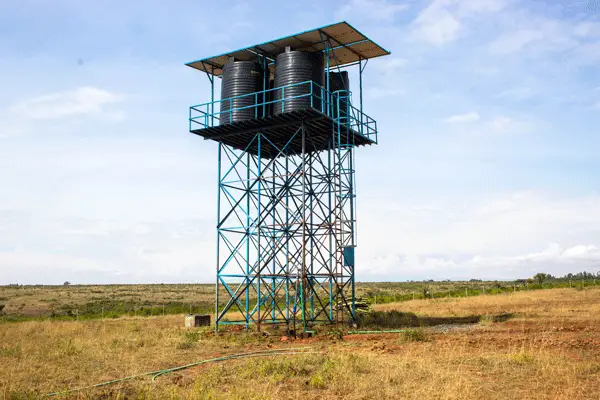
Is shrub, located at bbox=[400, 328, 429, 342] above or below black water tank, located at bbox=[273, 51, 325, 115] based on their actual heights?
below

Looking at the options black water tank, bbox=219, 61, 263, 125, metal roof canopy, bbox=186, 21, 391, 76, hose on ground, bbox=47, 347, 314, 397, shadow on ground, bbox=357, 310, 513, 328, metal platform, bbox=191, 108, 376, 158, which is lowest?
hose on ground, bbox=47, 347, 314, 397

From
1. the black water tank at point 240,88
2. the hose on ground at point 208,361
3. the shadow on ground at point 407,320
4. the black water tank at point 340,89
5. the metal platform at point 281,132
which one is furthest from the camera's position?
the black water tank at point 340,89

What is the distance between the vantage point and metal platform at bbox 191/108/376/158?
80.4ft

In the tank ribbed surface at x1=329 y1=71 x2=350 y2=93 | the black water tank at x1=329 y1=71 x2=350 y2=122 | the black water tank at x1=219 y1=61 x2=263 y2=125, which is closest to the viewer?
the black water tank at x1=219 y1=61 x2=263 y2=125

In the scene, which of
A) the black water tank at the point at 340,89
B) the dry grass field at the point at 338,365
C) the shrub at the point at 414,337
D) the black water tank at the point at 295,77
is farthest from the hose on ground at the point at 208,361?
the black water tank at the point at 340,89

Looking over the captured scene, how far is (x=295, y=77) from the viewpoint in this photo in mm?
24969

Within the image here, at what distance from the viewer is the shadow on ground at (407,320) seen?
26.2m

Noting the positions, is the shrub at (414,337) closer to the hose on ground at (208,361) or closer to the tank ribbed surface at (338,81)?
the hose on ground at (208,361)

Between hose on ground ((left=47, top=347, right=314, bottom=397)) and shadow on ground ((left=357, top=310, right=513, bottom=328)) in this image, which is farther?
shadow on ground ((left=357, top=310, right=513, bottom=328))

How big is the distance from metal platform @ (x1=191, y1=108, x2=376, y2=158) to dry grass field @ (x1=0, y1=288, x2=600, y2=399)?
9486 millimetres

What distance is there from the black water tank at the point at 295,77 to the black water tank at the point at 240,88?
132 cm

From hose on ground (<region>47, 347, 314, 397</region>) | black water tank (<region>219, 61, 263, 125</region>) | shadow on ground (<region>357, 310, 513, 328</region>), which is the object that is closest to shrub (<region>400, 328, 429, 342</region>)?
hose on ground (<region>47, 347, 314, 397</region>)

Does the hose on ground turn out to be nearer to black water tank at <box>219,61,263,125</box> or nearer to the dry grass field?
the dry grass field

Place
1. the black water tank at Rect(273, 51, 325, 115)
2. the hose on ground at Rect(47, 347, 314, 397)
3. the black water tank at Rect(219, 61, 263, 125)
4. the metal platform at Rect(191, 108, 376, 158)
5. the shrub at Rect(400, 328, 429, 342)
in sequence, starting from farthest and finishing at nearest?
the black water tank at Rect(219, 61, 263, 125) → the metal platform at Rect(191, 108, 376, 158) → the black water tank at Rect(273, 51, 325, 115) → the shrub at Rect(400, 328, 429, 342) → the hose on ground at Rect(47, 347, 314, 397)
